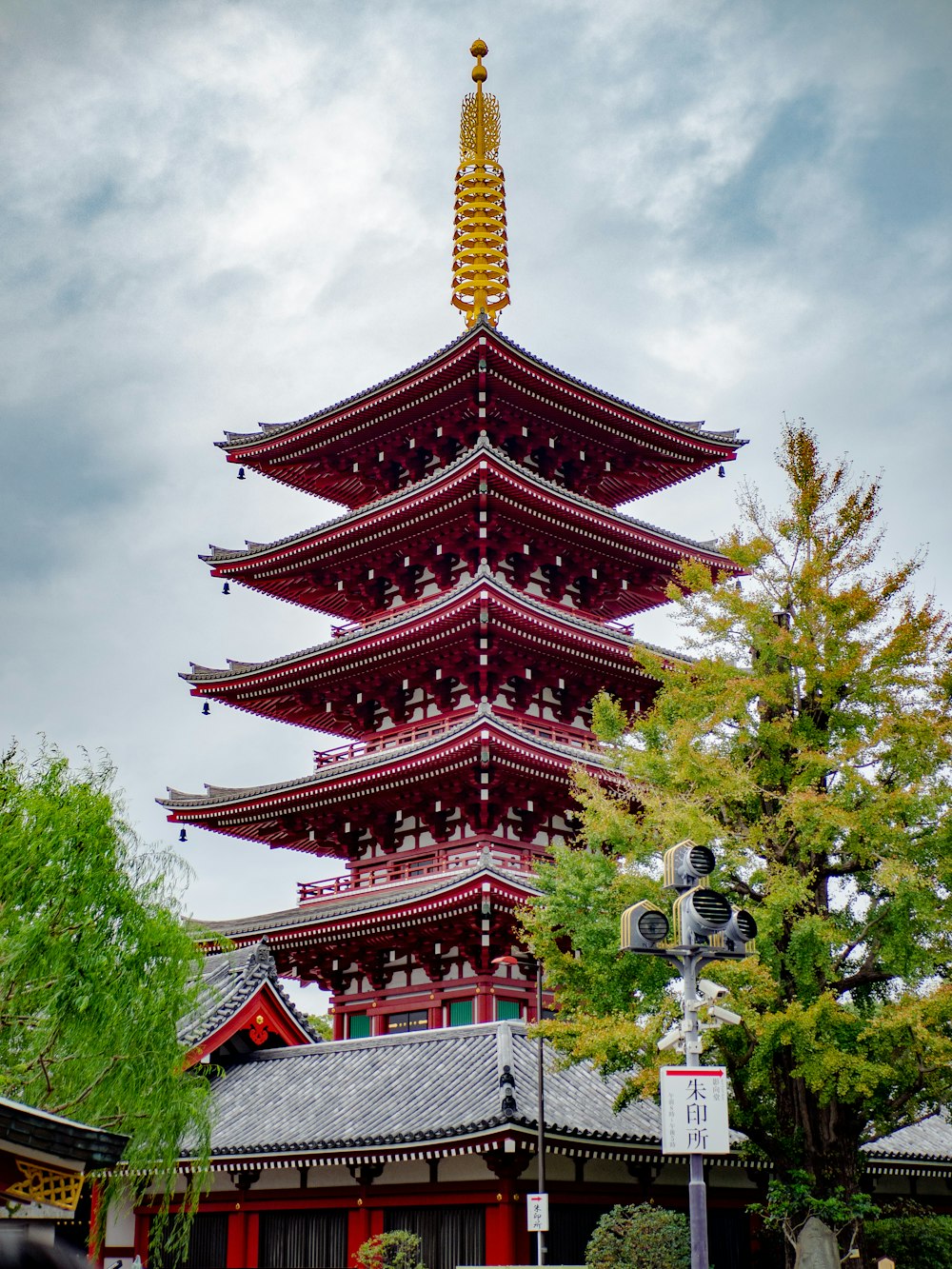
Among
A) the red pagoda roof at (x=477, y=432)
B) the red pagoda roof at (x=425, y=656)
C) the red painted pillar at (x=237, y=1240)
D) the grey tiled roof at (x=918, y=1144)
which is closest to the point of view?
the red painted pillar at (x=237, y=1240)

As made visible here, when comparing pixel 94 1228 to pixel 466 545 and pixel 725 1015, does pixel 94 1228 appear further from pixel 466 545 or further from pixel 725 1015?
→ pixel 466 545

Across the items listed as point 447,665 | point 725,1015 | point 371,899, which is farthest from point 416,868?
point 725,1015

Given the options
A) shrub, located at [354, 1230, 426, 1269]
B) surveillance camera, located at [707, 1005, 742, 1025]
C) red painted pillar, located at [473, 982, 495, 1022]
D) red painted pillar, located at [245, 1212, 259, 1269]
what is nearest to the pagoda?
red painted pillar, located at [473, 982, 495, 1022]

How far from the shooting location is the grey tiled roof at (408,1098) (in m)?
20.4

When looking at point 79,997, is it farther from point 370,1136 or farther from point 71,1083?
point 370,1136

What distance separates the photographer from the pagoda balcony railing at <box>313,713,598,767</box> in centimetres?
3022

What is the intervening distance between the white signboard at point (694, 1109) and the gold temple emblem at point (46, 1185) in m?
4.89

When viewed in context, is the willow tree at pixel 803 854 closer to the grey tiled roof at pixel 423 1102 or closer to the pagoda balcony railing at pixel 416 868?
the grey tiled roof at pixel 423 1102

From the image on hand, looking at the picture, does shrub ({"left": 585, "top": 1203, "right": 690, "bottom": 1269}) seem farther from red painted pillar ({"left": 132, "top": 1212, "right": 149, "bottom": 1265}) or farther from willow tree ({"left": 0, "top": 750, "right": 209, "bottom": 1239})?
red painted pillar ({"left": 132, "top": 1212, "right": 149, "bottom": 1265})

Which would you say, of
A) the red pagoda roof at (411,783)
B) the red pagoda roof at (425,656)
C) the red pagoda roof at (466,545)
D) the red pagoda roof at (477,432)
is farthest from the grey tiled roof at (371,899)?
the red pagoda roof at (477,432)

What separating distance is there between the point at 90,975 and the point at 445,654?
13937mm

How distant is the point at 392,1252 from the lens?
20.6 metres

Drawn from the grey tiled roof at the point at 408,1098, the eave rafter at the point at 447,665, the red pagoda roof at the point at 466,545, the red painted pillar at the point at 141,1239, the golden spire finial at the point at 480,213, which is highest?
the golden spire finial at the point at 480,213

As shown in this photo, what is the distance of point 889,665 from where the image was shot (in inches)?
750
